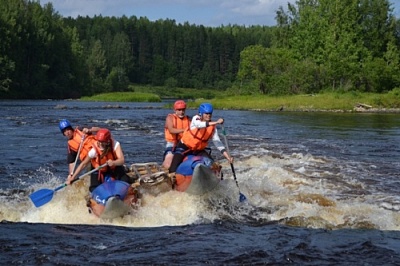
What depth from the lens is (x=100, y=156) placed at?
10688 millimetres

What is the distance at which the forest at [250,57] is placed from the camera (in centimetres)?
6044

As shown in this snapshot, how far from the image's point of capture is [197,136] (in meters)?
12.0

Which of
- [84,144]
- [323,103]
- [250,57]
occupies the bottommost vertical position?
[323,103]

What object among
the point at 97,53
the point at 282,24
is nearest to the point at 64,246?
the point at 282,24

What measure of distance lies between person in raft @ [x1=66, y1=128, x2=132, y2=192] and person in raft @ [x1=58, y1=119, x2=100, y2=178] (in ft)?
2.26

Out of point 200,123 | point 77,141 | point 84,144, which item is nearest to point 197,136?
point 200,123

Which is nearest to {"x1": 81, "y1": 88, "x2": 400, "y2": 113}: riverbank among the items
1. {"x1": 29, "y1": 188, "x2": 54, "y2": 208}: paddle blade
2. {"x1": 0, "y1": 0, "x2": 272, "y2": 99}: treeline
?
{"x1": 0, "y1": 0, "x2": 272, "y2": 99}: treeline

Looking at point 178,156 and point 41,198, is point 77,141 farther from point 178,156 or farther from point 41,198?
point 178,156

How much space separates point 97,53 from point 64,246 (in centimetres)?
10654

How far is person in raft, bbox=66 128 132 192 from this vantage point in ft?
34.4

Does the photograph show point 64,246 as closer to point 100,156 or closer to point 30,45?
point 100,156

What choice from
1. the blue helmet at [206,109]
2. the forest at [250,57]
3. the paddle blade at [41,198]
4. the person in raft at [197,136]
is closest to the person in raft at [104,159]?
the paddle blade at [41,198]

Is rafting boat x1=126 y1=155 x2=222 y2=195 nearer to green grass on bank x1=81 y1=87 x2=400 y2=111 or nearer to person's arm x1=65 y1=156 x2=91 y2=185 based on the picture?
person's arm x1=65 y1=156 x2=91 y2=185

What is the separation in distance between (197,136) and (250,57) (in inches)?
2012
